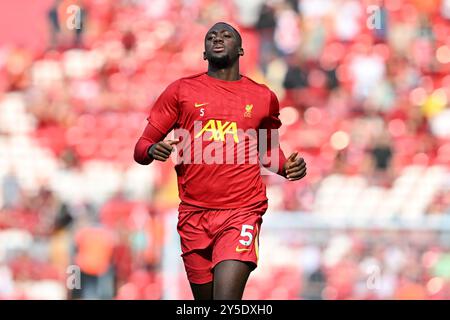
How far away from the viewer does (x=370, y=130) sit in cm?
1242

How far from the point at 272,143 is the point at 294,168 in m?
0.31

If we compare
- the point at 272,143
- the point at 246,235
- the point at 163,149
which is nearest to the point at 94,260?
the point at 272,143

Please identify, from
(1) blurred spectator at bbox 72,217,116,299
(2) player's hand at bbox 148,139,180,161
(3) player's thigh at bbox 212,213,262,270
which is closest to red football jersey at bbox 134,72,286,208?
(3) player's thigh at bbox 212,213,262,270

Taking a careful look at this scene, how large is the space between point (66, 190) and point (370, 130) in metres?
3.53

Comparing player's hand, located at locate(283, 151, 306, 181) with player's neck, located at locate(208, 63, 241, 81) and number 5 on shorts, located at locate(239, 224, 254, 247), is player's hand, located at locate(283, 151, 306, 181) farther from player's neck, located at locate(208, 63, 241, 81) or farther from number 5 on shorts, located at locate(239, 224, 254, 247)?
player's neck, located at locate(208, 63, 241, 81)

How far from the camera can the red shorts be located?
5664mm

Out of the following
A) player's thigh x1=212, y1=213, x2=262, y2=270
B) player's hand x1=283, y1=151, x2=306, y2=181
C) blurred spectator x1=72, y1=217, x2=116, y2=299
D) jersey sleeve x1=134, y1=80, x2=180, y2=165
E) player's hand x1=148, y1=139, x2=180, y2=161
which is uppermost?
jersey sleeve x1=134, y1=80, x2=180, y2=165

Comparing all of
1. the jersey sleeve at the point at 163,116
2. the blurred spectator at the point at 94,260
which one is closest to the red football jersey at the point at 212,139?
the jersey sleeve at the point at 163,116

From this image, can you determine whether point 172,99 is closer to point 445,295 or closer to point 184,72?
point 445,295

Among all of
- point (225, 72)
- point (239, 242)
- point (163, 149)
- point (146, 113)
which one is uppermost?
point (146, 113)

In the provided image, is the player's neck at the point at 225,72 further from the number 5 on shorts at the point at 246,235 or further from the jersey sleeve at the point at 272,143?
the number 5 on shorts at the point at 246,235

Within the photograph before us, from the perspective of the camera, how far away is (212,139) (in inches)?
228

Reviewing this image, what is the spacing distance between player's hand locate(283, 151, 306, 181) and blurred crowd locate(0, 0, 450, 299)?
16.5 feet

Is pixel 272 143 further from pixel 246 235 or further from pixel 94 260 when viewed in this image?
pixel 94 260
